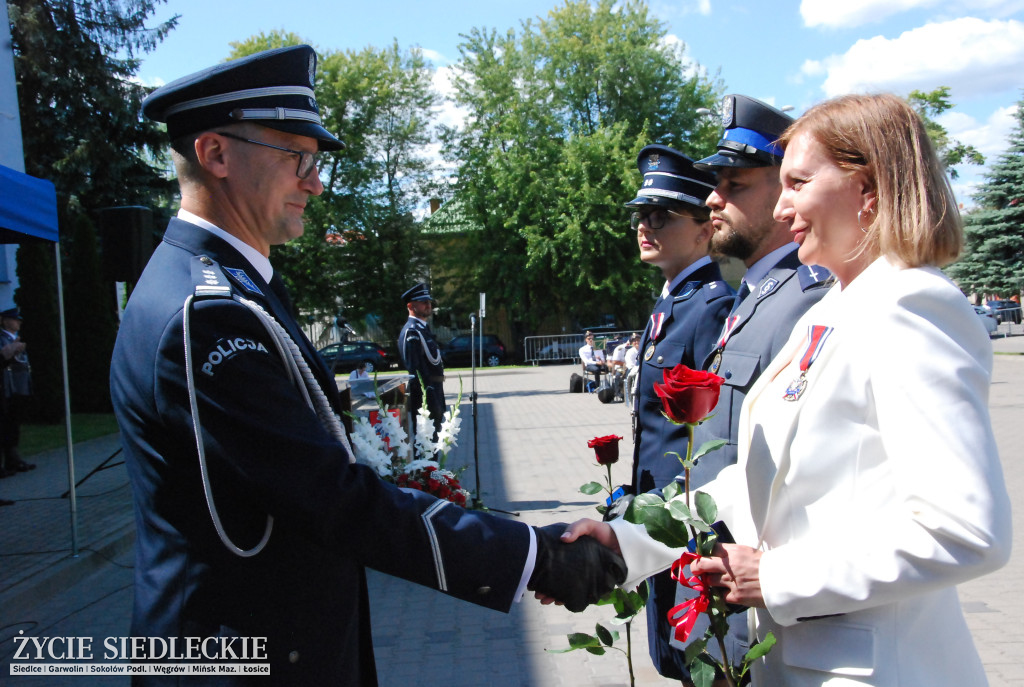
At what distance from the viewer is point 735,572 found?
1.47 meters

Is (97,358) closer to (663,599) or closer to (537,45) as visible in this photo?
(663,599)

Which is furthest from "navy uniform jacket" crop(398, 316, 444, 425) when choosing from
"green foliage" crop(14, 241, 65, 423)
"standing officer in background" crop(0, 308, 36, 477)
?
"green foliage" crop(14, 241, 65, 423)

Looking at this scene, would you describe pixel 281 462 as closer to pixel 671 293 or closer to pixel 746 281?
pixel 746 281

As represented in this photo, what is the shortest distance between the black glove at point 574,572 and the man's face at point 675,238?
169cm

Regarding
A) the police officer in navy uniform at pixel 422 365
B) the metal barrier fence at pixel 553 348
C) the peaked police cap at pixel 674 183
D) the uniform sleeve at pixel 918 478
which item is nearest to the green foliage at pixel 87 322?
the police officer in navy uniform at pixel 422 365

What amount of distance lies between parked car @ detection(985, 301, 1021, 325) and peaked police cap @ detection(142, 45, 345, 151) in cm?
4405

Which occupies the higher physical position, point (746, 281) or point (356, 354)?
point (746, 281)

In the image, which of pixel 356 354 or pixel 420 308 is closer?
pixel 420 308

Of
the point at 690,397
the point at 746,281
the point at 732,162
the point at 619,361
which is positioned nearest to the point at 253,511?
the point at 690,397

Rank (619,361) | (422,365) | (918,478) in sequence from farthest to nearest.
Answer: (619,361), (422,365), (918,478)

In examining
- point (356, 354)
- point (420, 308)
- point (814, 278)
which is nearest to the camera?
point (814, 278)

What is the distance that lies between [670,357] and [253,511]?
1.76 m

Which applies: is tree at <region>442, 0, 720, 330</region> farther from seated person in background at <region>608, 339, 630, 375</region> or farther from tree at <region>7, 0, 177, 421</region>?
tree at <region>7, 0, 177, 421</region>

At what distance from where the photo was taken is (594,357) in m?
19.4
